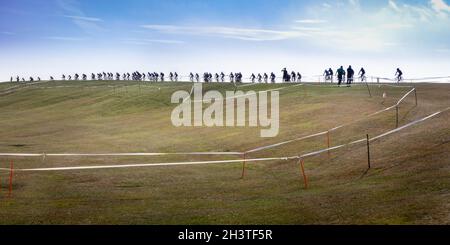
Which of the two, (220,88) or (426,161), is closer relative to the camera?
(426,161)

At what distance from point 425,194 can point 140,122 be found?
1458 inches

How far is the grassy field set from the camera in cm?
1267

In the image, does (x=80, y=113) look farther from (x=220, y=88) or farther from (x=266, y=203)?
(x=266, y=203)

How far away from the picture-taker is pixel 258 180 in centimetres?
1855

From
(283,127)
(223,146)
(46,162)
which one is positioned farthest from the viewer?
(283,127)

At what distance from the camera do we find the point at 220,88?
71125mm

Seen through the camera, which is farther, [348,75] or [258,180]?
[348,75]

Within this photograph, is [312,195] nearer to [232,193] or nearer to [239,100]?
[232,193]

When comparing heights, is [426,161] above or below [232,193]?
above

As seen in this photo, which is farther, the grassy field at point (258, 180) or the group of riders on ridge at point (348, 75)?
the group of riders on ridge at point (348, 75)

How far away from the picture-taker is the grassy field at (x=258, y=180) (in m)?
12.7

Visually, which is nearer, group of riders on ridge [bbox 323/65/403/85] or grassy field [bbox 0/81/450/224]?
grassy field [bbox 0/81/450/224]

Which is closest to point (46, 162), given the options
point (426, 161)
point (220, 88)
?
point (426, 161)

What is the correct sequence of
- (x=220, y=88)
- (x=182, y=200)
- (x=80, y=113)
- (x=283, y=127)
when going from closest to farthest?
(x=182, y=200), (x=283, y=127), (x=80, y=113), (x=220, y=88)
